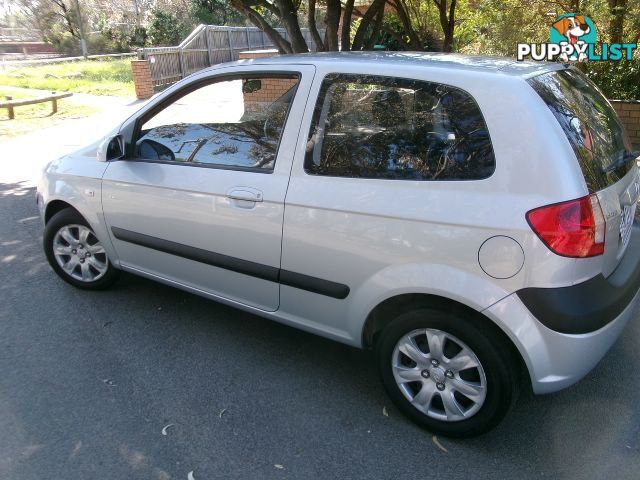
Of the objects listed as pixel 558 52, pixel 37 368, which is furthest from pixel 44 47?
pixel 37 368

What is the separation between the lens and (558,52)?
28.3ft

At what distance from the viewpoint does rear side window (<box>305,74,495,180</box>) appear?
2375 millimetres

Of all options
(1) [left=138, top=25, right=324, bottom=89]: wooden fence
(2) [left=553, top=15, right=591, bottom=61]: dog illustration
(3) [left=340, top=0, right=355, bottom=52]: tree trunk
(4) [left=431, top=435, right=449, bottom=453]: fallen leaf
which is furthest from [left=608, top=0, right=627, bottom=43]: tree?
(1) [left=138, top=25, right=324, bottom=89]: wooden fence

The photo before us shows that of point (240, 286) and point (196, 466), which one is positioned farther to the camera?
point (240, 286)

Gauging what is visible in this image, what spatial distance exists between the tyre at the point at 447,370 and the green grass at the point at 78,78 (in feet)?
54.1

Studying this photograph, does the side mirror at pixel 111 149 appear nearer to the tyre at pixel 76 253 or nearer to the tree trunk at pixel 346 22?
the tyre at pixel 76 253

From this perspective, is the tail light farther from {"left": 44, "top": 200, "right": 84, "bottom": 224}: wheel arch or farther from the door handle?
{"left": 44, "top": 200, "right": 84, "bottom": 224}: wheel arch

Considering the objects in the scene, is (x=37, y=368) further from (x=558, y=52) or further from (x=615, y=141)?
(x=558, y=52)

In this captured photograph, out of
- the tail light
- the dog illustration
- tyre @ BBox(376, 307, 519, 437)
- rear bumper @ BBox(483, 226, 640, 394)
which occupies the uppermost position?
the dog illustration

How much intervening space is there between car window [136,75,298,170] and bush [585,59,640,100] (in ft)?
24.6

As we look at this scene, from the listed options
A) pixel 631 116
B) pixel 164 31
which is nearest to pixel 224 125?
pixel 631 116

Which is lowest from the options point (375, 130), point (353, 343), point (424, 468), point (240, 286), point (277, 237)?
point (424, 468)

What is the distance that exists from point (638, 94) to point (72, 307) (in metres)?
8.69

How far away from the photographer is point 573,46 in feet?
28.5
